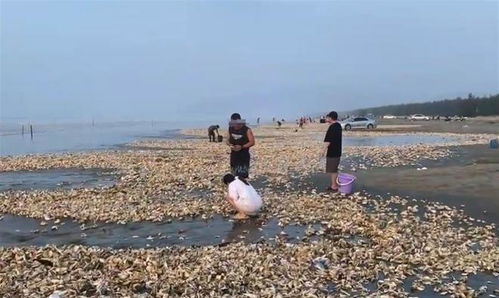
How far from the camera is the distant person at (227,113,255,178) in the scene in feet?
42.0

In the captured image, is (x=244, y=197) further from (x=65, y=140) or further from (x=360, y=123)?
(x=360, y=123)

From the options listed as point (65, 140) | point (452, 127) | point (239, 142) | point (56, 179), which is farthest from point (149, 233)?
point (452, 127)

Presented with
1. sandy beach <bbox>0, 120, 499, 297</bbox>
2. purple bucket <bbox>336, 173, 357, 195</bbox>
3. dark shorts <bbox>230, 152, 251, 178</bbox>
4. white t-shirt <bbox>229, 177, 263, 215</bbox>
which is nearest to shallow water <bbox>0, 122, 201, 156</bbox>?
sandy beach <bbox>0, 120, 499, 297</bbox>

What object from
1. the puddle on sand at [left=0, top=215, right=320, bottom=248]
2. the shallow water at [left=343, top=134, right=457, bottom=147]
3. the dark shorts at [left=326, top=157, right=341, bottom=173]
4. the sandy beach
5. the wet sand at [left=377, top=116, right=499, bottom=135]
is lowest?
the puddle on sand at [left=0, top=215, right=320, bottom=248]

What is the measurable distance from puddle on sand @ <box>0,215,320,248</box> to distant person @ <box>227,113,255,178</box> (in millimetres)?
1584

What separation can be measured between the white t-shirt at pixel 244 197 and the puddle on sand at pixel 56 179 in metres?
7.62

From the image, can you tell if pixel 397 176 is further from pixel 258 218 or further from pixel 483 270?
pixel 483 270

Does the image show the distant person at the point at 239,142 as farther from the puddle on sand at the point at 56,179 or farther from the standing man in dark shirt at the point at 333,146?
the puddle on sand at the point at 56,179

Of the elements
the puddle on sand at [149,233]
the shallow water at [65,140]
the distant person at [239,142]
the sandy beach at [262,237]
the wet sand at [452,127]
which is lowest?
the shallow water at [65,140]

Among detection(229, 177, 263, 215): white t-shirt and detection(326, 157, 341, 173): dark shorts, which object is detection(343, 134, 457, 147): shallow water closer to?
detection(326, 157, 341, 173): dark shorts

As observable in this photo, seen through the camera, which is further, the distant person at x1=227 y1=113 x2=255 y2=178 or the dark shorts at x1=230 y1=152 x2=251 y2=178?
the dark shorts at x1=230 y1=152 x2=251 y2=178

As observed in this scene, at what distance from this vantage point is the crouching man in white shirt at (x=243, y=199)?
38.2 ft

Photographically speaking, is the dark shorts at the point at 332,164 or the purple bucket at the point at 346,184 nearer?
the purple bucket at the point at 346,184

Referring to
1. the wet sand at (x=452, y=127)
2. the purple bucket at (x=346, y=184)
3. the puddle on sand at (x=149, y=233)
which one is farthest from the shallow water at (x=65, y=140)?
the wet sand at (x=452, y=127)
